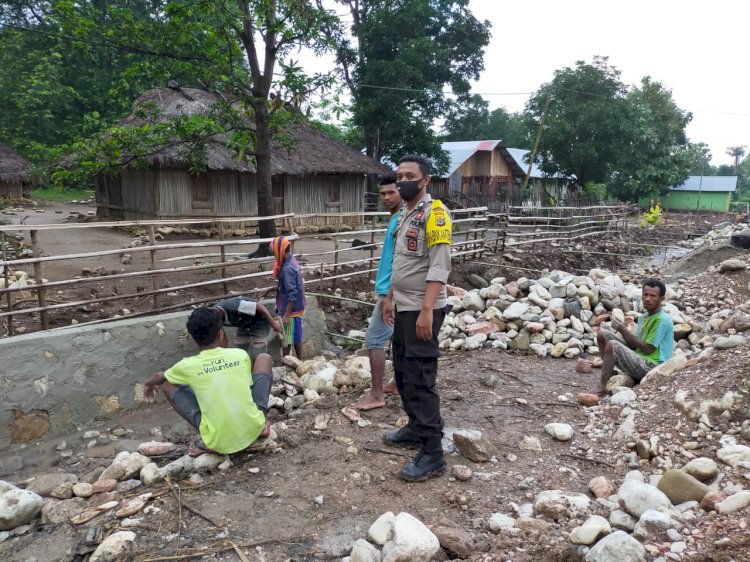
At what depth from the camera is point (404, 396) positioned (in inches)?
121

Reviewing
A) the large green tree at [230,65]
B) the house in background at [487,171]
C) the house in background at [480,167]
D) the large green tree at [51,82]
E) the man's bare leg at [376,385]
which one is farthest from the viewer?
the house in background at [480,167]

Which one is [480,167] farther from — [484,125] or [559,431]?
[559,431]

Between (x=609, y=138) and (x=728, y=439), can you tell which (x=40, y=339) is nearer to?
(x=728, y=439)

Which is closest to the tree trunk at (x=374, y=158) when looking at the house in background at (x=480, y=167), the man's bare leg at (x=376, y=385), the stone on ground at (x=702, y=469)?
the house in background at (x=480, y=167)

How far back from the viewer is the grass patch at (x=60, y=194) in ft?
82.4

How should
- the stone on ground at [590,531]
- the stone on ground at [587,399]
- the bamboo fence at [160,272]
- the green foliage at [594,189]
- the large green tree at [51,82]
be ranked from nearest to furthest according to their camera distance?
the stone on ground at [590,531] → the stone on ground at [587,399] → the bamboo fence at [160,272] → the large green tree at [51,82] → the green foliage at [594,189]

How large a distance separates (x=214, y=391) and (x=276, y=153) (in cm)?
1319

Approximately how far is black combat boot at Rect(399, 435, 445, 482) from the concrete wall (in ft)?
9.32

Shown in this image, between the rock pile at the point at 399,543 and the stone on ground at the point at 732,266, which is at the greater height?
the stone on ground at the point at 732,266

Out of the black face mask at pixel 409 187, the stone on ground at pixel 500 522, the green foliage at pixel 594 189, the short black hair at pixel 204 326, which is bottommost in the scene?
the stone on ground at pixel 500 522

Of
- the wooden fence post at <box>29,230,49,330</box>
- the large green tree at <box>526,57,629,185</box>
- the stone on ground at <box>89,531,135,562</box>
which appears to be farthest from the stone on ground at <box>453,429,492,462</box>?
the large green tree at <box>526,57,629,185</box>

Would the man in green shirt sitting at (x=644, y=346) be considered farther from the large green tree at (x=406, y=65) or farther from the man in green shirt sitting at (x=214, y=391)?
the large green tree at (x=406, y=65)

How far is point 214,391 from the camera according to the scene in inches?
122

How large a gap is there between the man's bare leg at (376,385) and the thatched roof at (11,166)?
19.3 metres
